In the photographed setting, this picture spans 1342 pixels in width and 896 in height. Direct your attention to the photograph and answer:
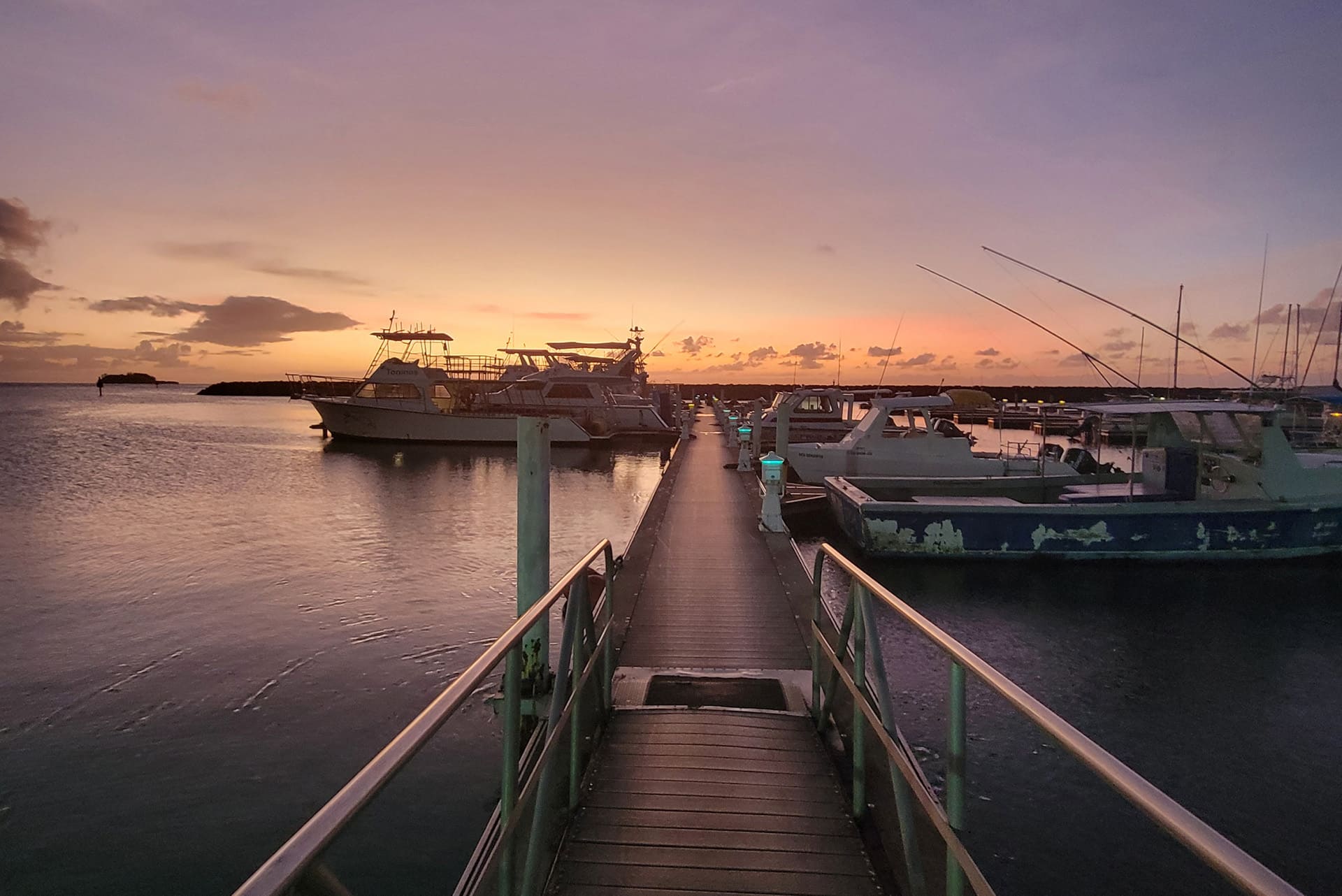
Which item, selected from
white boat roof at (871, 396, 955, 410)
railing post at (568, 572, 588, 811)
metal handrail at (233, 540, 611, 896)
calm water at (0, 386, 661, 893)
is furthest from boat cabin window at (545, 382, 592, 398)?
metal handrail at (233, 540, 611, 896)

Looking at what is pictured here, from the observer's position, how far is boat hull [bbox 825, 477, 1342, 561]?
38.4ft

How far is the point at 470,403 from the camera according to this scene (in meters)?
41.1

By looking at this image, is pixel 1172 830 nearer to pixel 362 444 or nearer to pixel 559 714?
pixel 559 714

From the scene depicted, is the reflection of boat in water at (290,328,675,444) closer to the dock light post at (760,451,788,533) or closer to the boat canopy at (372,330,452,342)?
the boat canopy at (372,330,452,342)

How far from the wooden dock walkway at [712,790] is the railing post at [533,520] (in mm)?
864

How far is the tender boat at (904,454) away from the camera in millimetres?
16484

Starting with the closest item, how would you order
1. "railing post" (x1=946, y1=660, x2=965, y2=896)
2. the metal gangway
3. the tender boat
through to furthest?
the metal gangway → "railing post" (x1=946, y1=660, x2=965, y2=896) → the tender boat

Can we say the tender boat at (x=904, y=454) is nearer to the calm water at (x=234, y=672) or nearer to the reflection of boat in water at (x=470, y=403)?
the calm water at (x=234, y=672)

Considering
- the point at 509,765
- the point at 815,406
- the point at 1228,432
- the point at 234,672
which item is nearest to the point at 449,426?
the point at 815,406

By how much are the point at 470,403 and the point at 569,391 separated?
18.4ft

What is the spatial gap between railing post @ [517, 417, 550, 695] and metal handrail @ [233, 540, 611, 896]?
2.94 m

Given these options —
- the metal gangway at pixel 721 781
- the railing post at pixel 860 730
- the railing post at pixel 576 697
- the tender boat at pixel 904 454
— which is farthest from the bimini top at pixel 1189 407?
the railing post at pixel 576 697

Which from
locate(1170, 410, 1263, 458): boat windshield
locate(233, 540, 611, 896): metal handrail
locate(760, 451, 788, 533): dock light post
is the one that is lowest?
locate(760, 451, 788, 533): dock light post


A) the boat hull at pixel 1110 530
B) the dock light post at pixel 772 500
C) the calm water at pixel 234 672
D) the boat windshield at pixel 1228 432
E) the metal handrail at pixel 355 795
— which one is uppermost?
the boat windshield at pixel 1228 432
